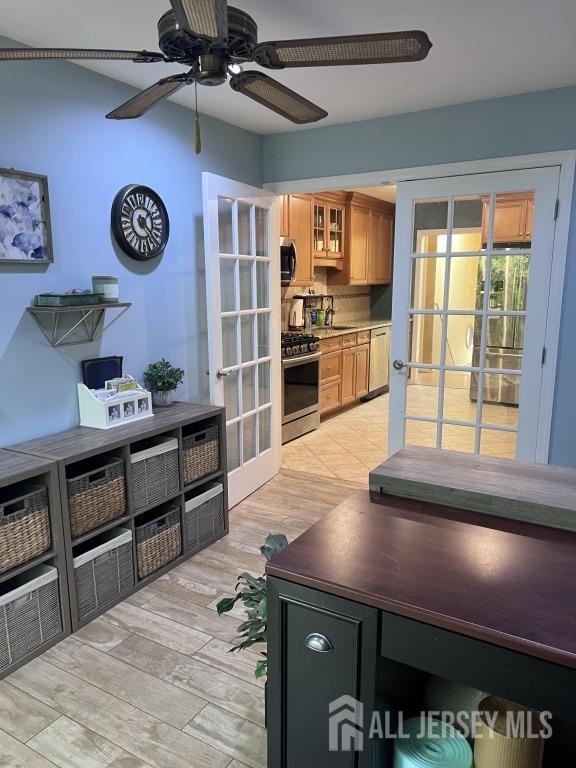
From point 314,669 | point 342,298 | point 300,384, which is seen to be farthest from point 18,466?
point 342,298

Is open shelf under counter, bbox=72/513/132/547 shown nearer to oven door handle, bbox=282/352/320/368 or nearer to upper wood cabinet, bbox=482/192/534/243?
oven door handle, bbox=282/352/320/368

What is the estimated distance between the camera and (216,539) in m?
3.12

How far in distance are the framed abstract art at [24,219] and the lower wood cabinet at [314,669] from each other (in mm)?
1866

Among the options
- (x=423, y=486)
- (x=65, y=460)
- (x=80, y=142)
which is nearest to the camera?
(x=423, y=486)

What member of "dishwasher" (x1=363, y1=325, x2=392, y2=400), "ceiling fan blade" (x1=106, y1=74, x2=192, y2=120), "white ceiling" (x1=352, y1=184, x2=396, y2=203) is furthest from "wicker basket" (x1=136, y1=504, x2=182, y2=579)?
"white ceiling" (x1=352, y1=184, x2=396, y2=203)

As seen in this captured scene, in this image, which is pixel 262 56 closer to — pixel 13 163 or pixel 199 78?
pixel 199 78

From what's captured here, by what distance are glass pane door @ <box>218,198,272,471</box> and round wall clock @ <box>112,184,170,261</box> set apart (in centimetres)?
38

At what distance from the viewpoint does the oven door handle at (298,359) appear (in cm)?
472

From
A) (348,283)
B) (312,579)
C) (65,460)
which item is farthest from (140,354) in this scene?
(348,283)

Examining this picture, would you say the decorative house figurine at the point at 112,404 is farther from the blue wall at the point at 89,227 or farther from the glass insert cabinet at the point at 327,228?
the glass insert cabinet at the point at 327,228

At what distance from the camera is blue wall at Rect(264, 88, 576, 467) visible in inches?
117

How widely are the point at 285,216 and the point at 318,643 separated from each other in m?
4.39

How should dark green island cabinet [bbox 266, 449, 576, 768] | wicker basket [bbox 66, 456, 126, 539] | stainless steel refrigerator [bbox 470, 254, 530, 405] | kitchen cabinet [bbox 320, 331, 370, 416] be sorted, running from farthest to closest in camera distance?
kitchen cabinet [bbox 320, 331, 370, 416] < stainless steel refrigerator [bbox 470, 254, 530, 405] < wicker basket [bbox 66, 456, 126, 539] < dark green island cabinet [bbox 266, 449, 576, 768]

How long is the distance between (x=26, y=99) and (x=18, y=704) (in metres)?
2.42
